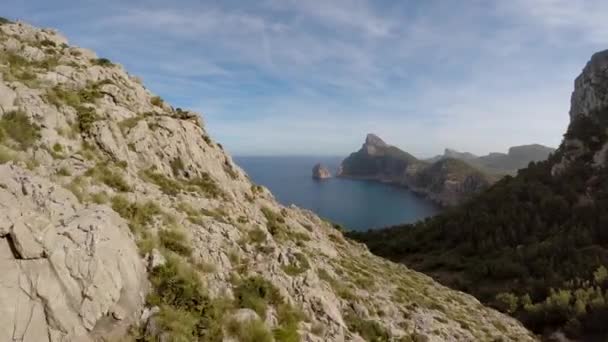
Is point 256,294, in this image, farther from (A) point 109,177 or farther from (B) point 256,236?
(A) point 109,177

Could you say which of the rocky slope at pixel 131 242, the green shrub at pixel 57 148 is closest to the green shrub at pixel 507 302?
the rocky slope at pixel 131 242

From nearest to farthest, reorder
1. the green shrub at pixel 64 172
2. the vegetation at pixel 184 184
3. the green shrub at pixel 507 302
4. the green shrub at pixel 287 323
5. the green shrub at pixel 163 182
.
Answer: the green shrub at pixel 287 323 → the green shrub at pixel 64 172 → the green shrub at pixel 163 182 → the vegetation at pixel 184 184 → the green shrub at pixel 507 302

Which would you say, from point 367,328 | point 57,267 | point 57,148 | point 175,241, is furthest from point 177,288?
point 367,328

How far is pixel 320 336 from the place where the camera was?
12891mm

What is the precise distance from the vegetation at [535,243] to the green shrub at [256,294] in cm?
3582

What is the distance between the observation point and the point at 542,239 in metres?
66.4

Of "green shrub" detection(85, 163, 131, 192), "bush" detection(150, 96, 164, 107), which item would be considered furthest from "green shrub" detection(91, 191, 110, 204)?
"bush" detection(150, 96, 164, 107)

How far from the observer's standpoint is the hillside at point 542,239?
131 ft

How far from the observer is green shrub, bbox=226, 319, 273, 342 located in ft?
34.5

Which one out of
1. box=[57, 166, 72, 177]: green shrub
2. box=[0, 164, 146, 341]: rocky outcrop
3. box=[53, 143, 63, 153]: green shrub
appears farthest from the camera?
box=[53, 143, 63, 153]: green shrub

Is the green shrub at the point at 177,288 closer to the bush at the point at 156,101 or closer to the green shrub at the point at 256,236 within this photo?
the green shrub at the point at 256,236

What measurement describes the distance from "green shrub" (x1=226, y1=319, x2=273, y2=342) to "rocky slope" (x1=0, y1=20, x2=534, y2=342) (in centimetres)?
4

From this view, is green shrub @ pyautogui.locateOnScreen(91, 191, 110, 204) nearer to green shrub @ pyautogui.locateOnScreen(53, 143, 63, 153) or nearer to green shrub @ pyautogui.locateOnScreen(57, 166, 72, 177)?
green shrub @ pyautogui.locateOnScreen(57, 166, 72, 177)

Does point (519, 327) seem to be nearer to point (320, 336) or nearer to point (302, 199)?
point (320, 336)
